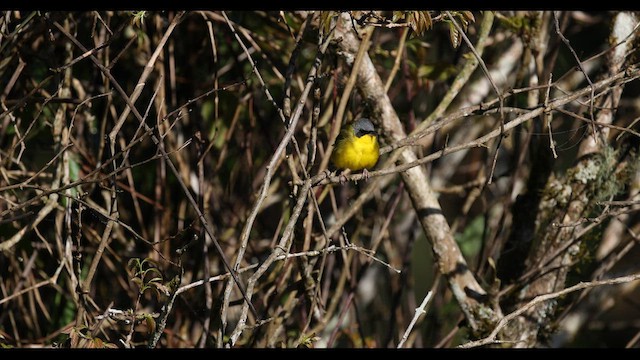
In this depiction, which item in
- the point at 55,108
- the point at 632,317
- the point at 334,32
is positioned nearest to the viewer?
the point at 334,32

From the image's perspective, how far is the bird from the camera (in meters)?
3.89

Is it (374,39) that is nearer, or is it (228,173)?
(374,39)

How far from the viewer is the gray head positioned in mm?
3885

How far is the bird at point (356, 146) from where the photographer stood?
389 cm

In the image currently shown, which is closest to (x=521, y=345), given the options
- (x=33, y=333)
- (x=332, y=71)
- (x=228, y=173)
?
(x=332, y=71)

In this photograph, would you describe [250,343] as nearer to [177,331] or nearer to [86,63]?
[177,331]

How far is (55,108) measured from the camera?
13.0 ft

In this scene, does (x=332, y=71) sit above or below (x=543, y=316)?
above

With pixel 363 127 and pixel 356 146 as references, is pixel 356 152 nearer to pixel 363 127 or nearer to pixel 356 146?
pixel 356 146

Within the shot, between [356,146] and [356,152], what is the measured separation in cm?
3

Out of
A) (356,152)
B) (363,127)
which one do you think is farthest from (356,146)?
(363,127)

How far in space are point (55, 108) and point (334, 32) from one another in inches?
59.5

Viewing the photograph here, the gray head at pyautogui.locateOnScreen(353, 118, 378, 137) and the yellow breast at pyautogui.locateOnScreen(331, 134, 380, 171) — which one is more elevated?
the gray head at pyautogui.locateOnScreen(353, 118, 378, 137)

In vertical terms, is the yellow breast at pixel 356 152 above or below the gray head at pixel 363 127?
below
